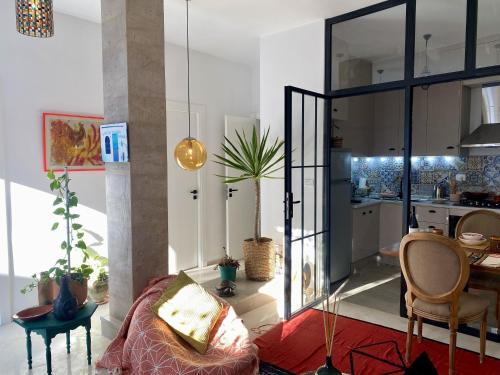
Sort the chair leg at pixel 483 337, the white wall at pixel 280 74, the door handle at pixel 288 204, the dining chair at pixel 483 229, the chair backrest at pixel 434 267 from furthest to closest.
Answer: the white wall at pixel 280 74 → the door handle at pixel 288 204 → the dining chair at pixel 483 229 → the chair leg at pixel 483 337 → the chair backrest at pixel 434 267

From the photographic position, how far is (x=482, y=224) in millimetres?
3410

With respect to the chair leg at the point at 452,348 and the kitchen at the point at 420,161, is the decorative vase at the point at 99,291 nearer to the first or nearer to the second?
the kitchen at the point at 420,161

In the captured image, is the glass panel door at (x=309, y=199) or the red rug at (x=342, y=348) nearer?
the red rug at (x=342, y=348)

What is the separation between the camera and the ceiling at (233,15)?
11.4ft

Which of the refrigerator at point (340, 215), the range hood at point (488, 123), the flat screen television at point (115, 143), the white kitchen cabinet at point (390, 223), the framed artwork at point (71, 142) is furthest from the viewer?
the white kitchen cabinet at point (390, 223)

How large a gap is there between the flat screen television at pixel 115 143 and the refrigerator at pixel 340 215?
87.4 inches

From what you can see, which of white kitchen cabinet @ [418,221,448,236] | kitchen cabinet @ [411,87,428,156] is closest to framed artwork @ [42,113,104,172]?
white kitchen cabinet @ [418,221,448,236]

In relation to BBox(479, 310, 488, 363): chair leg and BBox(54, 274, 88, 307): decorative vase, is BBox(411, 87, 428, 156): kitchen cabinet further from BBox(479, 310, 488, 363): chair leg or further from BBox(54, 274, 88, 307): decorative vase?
BBox(54, 274, 88, 307): decorative vase

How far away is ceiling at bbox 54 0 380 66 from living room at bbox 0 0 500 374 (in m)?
0.03

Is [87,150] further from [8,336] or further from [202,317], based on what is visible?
[202,317]

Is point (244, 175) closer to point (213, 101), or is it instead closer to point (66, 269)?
point (213, 101)

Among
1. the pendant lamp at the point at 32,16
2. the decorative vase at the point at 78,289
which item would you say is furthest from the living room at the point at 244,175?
the decorative vase at the point at 78,289

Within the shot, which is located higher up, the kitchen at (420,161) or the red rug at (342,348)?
the kitchen at (420,161)

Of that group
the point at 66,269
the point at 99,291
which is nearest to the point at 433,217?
the point at 99,291
